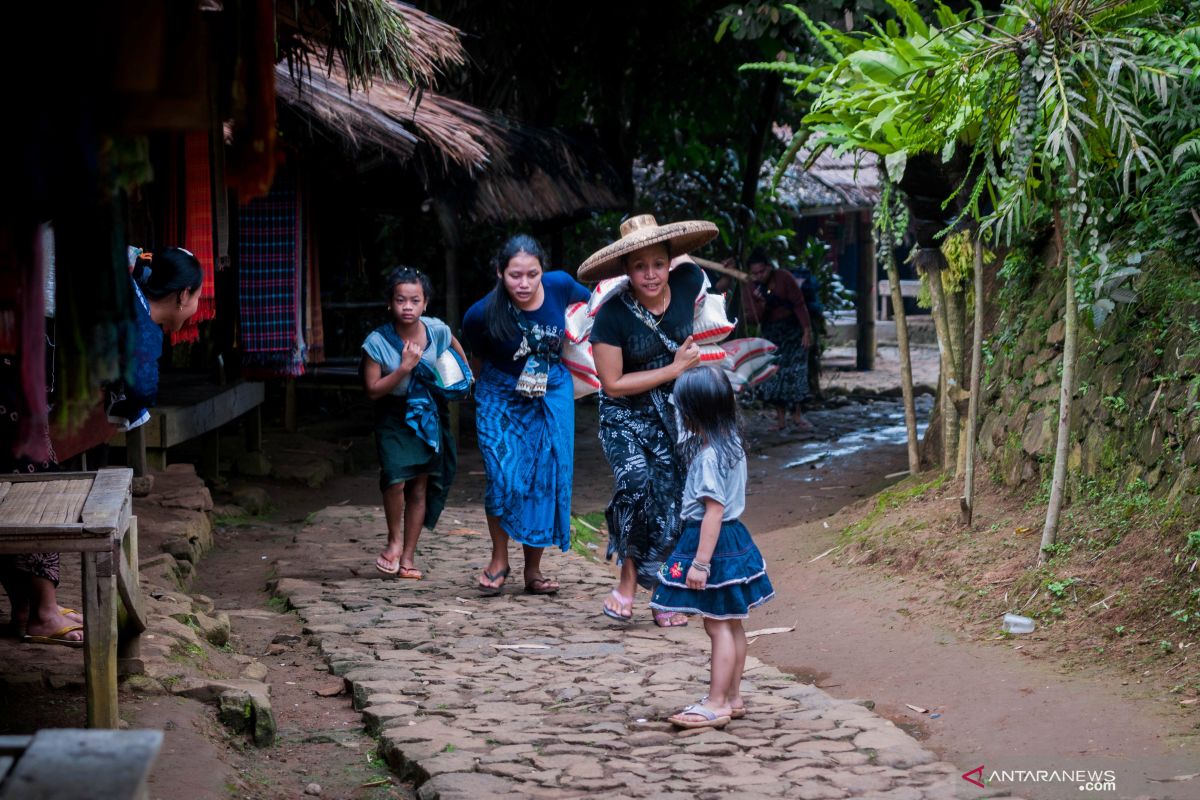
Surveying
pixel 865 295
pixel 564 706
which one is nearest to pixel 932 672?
pixel 564 706

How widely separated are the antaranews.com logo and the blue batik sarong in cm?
284

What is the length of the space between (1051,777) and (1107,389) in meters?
2.72

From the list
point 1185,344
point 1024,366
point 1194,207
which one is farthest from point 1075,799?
point 1024,366

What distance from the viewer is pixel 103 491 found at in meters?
4.02

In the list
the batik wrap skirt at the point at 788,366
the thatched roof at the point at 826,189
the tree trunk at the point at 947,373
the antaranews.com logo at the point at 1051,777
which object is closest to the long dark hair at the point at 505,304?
the tree trunk at the point at 947,373

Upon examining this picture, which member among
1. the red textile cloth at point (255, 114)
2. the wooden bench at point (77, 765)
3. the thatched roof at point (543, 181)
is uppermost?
the thatched roof at point (543, 181)

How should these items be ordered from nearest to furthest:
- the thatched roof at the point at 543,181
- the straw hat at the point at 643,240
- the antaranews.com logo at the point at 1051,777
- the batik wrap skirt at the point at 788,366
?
the antaranews.com logo at the point at 1051,777, the straw hat at the point at 643,240, the thatched roof at the point at 543,181, the batik wrap skirt at the point at 788,366

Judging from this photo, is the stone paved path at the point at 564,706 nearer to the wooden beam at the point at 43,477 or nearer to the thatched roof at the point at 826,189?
the wooden beam at the point at 43,477

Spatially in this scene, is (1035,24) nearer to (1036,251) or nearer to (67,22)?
(1036,251)

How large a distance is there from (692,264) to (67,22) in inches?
151

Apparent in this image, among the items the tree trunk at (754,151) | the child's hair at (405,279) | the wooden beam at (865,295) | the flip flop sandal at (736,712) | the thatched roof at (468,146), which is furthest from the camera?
the wooden beam at (865,295)

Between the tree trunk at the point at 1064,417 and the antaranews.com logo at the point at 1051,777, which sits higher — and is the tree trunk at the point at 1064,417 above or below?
above

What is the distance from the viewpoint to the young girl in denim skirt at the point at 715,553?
4.18 m

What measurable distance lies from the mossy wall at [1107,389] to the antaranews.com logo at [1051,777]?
170 centimetres
